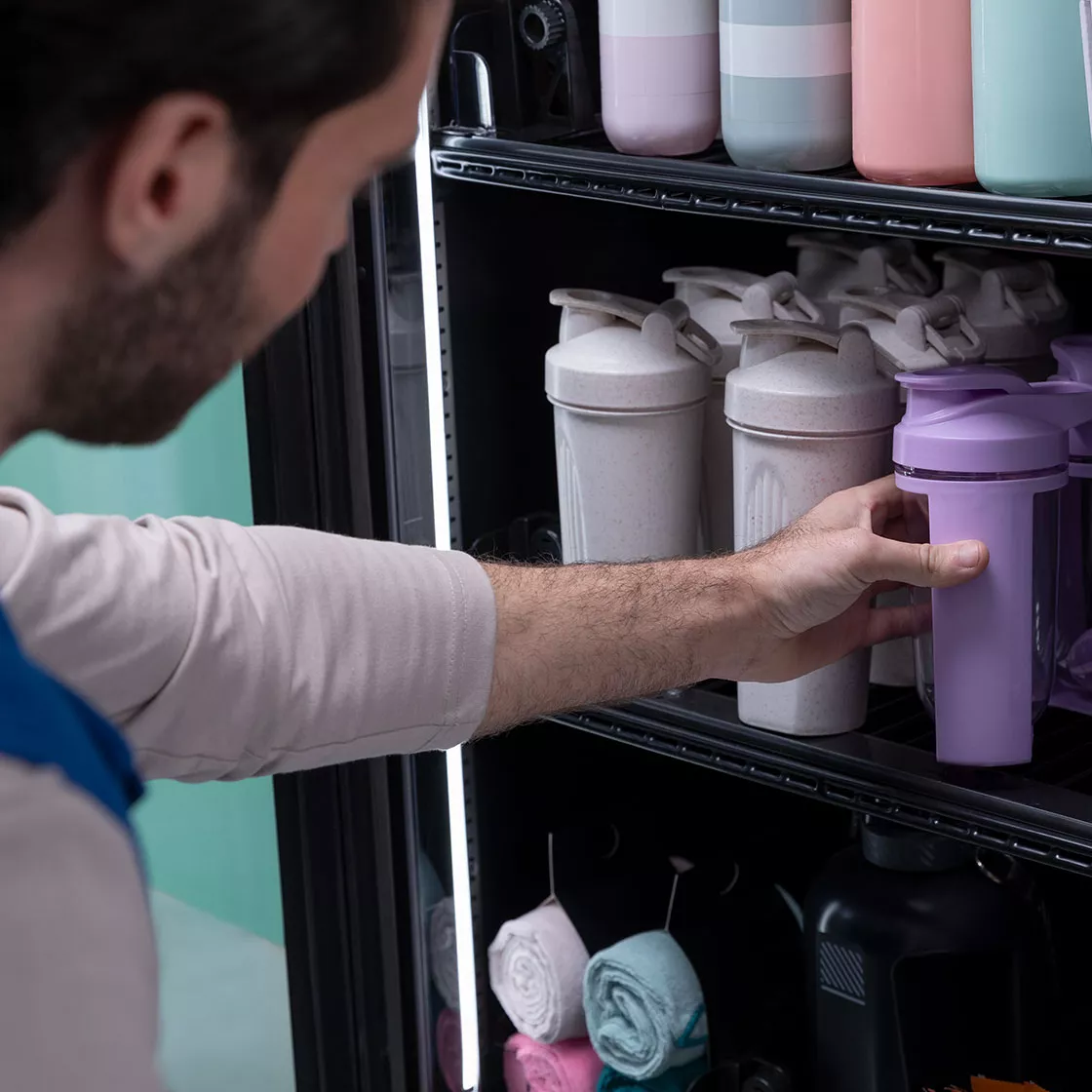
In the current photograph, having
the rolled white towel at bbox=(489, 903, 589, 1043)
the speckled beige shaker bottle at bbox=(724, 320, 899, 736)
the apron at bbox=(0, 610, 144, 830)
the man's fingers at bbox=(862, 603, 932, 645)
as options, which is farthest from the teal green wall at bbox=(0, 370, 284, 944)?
the apron at bbox=(0, 610, 144, 830)

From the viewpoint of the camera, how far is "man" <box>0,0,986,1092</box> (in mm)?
553

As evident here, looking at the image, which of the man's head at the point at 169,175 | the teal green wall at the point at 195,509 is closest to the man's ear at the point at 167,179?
the man's head at the point at 169,175

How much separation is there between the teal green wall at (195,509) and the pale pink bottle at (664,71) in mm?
556

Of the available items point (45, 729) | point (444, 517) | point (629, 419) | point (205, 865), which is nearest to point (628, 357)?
point (629, 419)

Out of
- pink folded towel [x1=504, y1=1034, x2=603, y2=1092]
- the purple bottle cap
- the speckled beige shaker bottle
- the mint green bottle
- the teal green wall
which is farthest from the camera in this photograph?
the teal green wall

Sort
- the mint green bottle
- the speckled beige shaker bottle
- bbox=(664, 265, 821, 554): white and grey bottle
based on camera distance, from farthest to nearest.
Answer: bbox=(664, 265, 821, 554): white and grey bottle, the speckled beige shaker bottle, the mint green bottle

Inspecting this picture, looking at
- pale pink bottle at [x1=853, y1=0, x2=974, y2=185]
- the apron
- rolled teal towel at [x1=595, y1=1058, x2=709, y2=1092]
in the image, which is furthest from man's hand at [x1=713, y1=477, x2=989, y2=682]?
the apron

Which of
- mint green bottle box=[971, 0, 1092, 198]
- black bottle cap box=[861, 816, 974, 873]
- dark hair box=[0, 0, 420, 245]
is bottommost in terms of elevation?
black bottle cap box=[861, 816, 974, 873]

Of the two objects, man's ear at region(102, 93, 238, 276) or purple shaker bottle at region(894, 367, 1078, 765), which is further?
purple shaker bottle at region(894, 367, 1078, 765)

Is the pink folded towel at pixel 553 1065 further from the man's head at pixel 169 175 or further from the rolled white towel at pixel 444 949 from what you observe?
the man's head at pixel 169 175

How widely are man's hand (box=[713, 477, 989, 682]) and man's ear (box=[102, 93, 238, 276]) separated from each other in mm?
657

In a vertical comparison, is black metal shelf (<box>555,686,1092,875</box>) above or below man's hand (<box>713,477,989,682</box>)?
below

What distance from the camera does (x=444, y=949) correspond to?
5.44 feet

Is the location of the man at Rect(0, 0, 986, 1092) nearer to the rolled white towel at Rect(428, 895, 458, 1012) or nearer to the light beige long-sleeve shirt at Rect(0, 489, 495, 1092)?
the light beige long-sleeve shirt at Rect(0, 489, 495, 1092)
